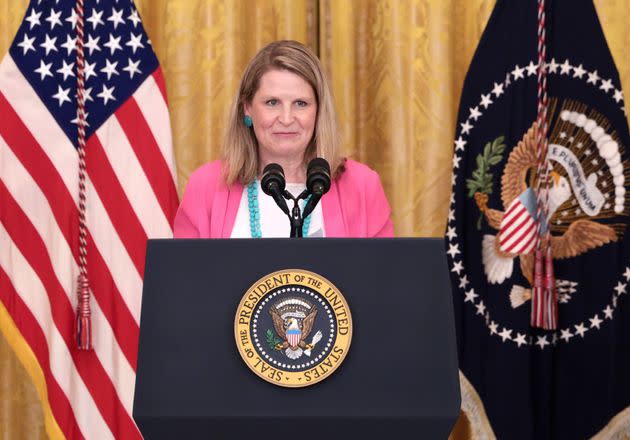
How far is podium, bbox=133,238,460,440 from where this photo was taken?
4.60 feet

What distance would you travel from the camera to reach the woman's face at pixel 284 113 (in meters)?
2.35

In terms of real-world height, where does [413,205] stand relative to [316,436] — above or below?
above

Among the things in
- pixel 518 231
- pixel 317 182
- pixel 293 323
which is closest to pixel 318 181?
pixel 317 182

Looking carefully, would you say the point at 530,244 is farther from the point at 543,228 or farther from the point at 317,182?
the point at 317,182

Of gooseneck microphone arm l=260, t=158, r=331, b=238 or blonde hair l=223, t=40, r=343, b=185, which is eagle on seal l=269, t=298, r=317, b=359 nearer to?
gooseneck microphone arm l=260, t=158, r=331, b=238

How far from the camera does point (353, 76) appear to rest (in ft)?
10.9

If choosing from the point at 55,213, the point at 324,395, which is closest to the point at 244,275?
the point at 324,395

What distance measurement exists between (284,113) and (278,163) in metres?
0.17

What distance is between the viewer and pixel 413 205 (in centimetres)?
336

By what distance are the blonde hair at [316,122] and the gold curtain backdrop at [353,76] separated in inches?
34.7

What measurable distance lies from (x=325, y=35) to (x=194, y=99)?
62cm

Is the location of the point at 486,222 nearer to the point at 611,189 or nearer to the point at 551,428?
the point at 611,189

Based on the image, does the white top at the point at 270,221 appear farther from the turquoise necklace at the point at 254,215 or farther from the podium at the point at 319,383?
the podium at the point at 319,383

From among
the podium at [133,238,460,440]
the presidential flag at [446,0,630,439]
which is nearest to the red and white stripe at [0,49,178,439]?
the presidential flag at [446,0,630,439]
